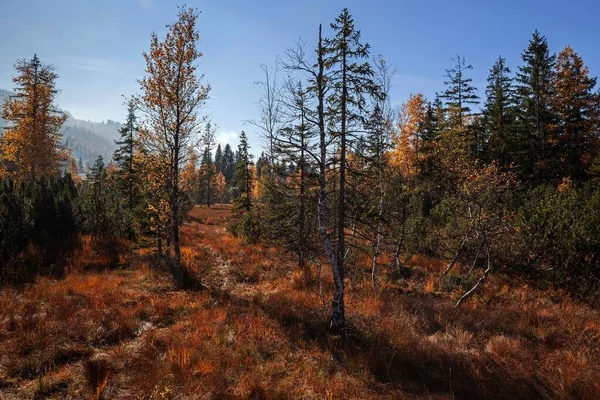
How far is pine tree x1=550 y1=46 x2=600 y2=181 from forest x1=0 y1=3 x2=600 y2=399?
6.43 metres

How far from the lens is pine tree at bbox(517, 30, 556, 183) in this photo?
2477cm

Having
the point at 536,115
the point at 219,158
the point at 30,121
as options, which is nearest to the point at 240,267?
the point at 30,121

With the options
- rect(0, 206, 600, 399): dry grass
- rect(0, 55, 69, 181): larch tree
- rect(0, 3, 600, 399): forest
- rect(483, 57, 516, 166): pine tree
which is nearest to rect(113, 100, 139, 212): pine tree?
rect(0, 3, 600, 399): forest

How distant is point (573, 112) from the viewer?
2505cm

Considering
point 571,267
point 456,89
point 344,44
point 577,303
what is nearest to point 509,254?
point 571,267

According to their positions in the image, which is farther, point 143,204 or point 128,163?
point 128,163

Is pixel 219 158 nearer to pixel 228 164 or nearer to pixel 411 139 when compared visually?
pixel 228 164

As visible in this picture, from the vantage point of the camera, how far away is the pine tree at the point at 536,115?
24766mm

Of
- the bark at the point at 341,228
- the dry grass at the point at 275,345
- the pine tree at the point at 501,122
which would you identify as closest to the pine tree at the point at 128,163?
the dry grass at the point at 275,345

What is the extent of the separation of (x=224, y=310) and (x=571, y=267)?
48.9ft

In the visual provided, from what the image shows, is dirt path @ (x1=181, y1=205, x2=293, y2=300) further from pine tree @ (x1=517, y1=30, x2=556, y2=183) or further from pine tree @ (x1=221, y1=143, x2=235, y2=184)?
pine tree @ (x1=221, y1=143, x2=235, y2=184)

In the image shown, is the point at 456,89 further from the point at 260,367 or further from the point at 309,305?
the point at 260,367

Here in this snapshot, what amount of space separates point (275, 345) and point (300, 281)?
604 centimetres

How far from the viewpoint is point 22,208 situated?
13.3 meters
